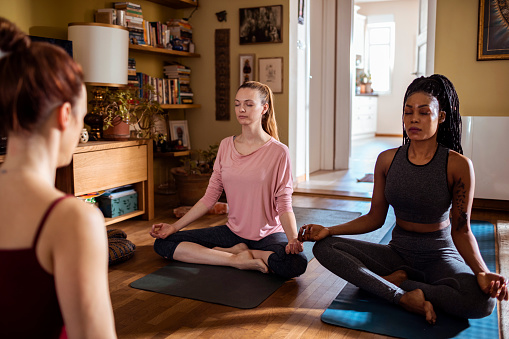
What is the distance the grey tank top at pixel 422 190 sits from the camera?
2.04 meters

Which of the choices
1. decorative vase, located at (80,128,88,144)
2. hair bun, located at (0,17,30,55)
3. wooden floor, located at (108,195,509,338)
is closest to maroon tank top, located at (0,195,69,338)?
hair bun, located at (0,17,30,55)

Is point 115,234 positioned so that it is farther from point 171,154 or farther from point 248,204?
point 171,154

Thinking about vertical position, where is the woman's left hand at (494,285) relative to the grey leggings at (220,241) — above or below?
above

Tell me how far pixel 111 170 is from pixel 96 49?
0.81 metres

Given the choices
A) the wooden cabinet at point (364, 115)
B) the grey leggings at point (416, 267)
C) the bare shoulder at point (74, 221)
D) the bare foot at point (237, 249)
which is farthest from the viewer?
the wooden cabinet at point (364, 115)

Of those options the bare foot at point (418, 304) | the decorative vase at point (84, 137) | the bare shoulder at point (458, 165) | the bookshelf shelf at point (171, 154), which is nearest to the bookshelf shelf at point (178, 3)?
the bookshelf shelf at point (171, 154)

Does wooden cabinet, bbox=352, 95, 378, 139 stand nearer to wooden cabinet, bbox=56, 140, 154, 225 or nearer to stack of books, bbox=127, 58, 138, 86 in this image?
stack of books, bbox=127, 58, 138, 86

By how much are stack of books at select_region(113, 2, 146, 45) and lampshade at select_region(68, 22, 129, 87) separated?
728 mm

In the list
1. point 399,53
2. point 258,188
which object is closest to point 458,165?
point 258,188

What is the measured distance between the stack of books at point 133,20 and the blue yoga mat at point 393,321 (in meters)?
2.93

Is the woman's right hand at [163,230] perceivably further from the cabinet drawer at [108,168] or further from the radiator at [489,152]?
the radiator at [489,152]

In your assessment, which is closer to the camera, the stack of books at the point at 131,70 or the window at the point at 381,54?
the stack of books at the point at 131,70

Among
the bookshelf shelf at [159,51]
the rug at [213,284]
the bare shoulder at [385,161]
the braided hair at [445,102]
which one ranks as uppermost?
the bookshelf shelf at [159,51]

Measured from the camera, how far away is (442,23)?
14.5ft
